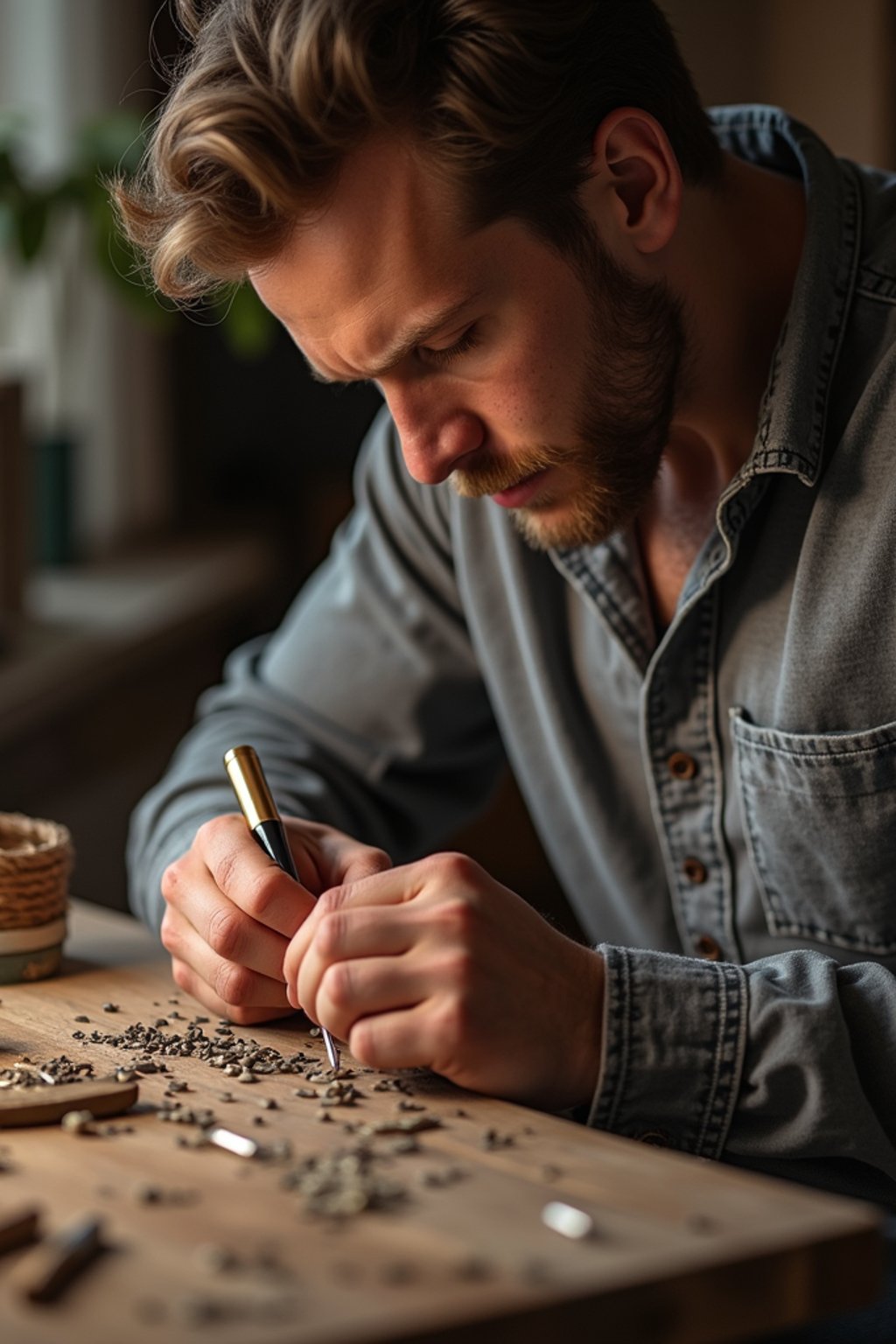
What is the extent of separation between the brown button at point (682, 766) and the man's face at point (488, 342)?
0.74 feet

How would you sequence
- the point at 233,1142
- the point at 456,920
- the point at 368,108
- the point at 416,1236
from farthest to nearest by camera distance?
the point at 368,108, the point at 456,920, the point at 233,1142, the point at 416,1236

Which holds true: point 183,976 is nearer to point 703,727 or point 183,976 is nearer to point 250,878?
point 250,878

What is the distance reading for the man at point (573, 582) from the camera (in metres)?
1.05

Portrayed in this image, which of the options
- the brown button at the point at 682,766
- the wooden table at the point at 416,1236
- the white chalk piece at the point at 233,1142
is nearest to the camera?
the wooden table at the point at 416,1236

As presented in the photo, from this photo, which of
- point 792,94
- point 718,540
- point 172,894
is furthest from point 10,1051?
point 792,94

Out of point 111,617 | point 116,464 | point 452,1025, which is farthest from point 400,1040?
point 116,464

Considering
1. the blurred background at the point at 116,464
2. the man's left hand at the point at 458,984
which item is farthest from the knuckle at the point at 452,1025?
the blurred background at the point at 116,464

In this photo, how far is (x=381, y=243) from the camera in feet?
3.88

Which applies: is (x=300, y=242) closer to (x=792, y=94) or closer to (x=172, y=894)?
(x=172, y=894)

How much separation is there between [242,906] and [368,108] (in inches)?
23.6

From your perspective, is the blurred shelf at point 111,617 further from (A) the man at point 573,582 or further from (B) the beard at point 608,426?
(B) the beard at point 608,426

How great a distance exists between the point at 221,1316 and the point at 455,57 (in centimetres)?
90

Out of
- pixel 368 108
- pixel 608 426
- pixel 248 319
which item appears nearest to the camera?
pixel 368 108

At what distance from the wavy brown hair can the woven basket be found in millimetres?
490
